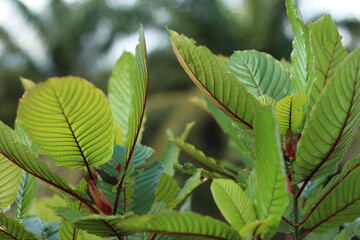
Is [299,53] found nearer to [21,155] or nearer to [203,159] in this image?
[203,159]

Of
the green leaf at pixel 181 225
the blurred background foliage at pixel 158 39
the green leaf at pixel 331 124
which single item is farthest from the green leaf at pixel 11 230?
the blurred background foliage at pixel 158 39

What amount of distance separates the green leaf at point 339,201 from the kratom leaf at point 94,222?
8.0 inches

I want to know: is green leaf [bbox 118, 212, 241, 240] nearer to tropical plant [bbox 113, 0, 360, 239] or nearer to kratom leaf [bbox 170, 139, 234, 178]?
tropical plant [bbox 113, 0, 360, 239]

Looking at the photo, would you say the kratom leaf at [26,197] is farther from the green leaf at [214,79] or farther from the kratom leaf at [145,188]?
the green leaf at [214,79]

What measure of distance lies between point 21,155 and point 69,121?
7cm

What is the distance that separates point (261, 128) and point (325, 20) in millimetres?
164

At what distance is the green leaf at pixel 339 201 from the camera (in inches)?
18.9

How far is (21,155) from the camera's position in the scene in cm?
46

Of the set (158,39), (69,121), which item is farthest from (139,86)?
(158,39)

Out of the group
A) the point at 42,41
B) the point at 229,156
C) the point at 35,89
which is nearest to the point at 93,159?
the point at 35,89

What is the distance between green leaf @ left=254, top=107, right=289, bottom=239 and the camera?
1.22ft

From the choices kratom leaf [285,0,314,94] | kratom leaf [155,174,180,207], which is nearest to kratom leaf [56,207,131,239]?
kratom leaf [155,174,180,207]

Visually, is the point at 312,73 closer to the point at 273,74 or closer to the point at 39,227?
the point at 273,74

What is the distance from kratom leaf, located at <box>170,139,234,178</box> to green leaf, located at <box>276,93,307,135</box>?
0.52 ft
